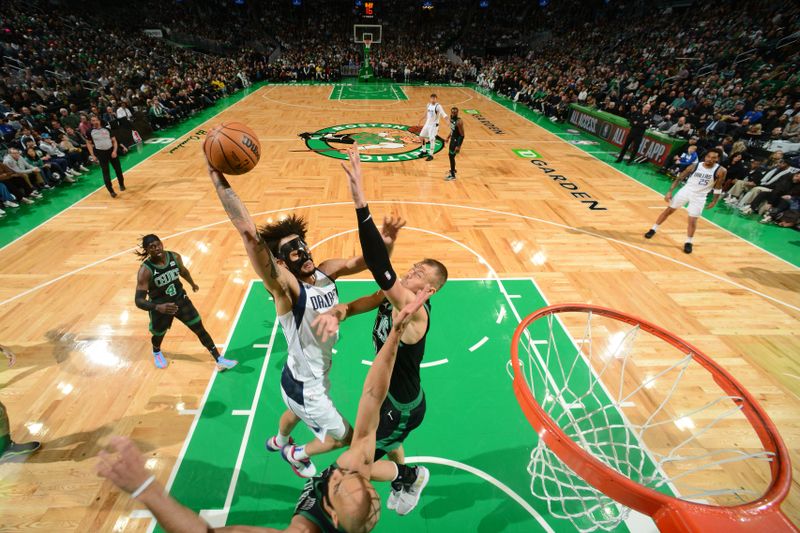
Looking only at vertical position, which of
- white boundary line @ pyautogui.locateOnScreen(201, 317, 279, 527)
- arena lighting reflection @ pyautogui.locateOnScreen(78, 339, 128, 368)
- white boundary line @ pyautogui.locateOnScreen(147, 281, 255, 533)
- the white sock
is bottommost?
arena lighting reflection @ pyautogui.locateOnScreen(78, 339, 128, 368)

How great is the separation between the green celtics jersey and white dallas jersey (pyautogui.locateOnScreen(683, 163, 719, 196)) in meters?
7.99

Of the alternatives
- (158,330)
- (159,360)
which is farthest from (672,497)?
(159,360)

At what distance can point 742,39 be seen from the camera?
1766cm

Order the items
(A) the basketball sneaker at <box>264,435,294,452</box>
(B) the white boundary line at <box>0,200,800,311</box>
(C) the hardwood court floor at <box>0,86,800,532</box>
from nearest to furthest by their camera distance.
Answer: (A) the basketball sneaker at <box>264,435,294,452</box>
(C) the hardwood court floor at <box>0,86,800,532</box>
(B) the white boundary line at <box>0,200,800,311</box>

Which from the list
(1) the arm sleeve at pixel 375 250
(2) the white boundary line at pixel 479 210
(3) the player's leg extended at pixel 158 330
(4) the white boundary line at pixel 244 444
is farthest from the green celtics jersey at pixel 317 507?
(2) the white boundary line at pixel 479 210

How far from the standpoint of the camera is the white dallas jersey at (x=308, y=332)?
2.71m

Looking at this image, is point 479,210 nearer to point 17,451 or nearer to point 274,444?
point 274,444

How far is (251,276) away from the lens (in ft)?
20.9

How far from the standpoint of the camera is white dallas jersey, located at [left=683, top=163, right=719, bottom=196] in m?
6.89

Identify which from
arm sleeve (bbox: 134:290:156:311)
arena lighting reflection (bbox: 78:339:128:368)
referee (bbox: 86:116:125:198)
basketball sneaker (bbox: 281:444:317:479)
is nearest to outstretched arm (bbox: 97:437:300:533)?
basketball sneaker (bbox: 281:444:317:479)

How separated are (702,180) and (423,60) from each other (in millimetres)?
28744

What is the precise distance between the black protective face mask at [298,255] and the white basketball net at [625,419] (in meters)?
2.23

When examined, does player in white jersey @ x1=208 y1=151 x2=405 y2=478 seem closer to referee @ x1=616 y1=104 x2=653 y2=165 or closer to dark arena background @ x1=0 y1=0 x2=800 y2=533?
dark arena background @ x1=0 y1=0 x2=800 y2=533

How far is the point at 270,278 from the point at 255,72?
29282 mm
